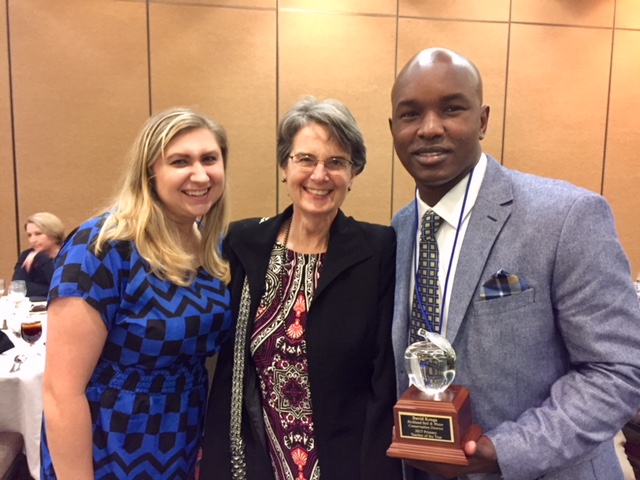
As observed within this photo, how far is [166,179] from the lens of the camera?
4.94 ft

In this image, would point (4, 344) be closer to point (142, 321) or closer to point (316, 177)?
point (142, 321)

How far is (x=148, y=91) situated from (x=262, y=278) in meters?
3.77

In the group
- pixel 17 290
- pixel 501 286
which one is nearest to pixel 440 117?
pixel 501 286

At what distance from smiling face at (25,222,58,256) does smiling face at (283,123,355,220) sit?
3545 millimetres

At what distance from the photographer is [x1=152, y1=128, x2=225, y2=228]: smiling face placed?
1.51 metres

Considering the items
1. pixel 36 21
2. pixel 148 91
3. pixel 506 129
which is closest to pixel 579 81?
pixel 506 129

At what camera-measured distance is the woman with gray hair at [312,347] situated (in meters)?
1.45

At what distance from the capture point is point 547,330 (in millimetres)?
1100

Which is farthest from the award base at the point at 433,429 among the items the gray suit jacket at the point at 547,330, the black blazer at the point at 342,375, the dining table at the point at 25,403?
the dining table at the point at 25,403

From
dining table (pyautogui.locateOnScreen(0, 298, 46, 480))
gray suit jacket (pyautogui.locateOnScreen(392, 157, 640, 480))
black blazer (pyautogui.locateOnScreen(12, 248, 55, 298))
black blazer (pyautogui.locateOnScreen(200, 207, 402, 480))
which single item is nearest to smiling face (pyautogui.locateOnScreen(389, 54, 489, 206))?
gray suit jacket (pyautogui.locateOnScreen(392, 157, 640, 480))

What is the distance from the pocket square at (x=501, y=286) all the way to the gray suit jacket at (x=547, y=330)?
0.01 metres

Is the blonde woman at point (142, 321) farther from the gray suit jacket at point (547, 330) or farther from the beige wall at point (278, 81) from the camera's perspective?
the beige wall at point (278, 81)

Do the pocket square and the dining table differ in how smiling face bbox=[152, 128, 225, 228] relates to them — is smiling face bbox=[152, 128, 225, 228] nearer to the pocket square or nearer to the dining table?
the pocket square

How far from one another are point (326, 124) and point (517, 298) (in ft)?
2.65
